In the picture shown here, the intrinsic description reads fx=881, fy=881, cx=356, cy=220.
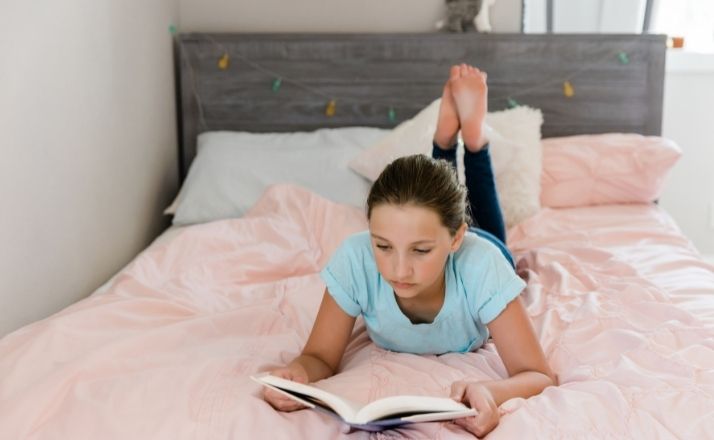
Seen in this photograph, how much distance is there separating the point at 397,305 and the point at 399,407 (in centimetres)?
41

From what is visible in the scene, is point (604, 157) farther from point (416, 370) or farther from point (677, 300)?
point (416, 370)

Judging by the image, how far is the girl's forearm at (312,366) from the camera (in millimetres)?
1498

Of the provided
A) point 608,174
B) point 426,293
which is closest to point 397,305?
point 426,293

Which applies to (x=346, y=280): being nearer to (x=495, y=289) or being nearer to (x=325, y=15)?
(x=495, y=289)

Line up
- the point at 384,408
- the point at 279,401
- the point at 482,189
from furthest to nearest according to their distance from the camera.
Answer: the point at 482,189 → the point at 279,401 → the point at 384,408

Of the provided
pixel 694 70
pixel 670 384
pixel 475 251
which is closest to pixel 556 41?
pixel 694 70

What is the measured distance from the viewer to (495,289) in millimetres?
1537

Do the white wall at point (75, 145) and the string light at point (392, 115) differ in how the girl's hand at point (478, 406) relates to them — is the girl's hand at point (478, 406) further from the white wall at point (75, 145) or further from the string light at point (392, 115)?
the string light at point (392, 115)

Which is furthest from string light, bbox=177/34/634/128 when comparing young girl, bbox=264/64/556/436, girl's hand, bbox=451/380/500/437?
girl's hand, bbox=451/380/500/437

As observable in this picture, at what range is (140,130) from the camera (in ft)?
8.82

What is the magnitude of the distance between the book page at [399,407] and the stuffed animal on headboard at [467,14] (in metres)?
2.05

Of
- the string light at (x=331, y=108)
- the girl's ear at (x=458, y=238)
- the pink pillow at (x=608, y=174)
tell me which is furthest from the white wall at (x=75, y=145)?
the pink pillow at (x=608, y=174)

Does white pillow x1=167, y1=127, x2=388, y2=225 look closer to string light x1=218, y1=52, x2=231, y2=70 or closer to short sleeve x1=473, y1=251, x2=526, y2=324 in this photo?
string light x1=218, y1=52, x2=231, y2=70

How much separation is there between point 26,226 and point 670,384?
129cm
